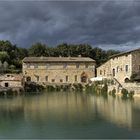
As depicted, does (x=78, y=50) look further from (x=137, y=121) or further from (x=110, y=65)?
(x=137, y=121)

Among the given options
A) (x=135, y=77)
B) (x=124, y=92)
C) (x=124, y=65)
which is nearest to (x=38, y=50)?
(x=124, y=65)

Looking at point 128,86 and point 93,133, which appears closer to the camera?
point 93,133

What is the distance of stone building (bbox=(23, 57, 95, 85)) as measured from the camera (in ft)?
187

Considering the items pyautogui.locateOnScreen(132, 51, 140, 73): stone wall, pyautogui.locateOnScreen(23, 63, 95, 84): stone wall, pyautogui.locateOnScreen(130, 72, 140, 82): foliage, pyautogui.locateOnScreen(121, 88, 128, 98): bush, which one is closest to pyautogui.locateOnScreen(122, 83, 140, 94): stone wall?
pyautogui.locateOnScreen(121, 88, 128, 98): bush

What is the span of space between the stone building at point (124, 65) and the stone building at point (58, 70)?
652 centimetres

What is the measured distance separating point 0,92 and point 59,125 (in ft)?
79.2

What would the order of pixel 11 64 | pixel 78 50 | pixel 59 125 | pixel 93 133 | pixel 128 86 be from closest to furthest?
pixel 93 133
pixel 59 125
pixel 128 86
pixel 11 64
pixel 78 50

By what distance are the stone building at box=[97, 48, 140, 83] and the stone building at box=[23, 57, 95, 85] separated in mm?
6522

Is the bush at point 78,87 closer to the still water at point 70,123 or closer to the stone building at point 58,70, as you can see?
the stone building at point 58,70

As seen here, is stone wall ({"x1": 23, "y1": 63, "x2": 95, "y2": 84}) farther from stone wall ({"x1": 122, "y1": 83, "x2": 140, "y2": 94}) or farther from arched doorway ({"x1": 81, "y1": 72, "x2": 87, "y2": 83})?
stone wall ({"x1": 122, "y1": 83, "x2": 140, "y2": 94})

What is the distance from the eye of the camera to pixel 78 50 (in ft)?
257

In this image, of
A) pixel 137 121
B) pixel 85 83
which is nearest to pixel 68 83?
pixel 85 83

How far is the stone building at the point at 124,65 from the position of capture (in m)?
42.8

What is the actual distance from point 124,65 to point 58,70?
15.7 meters
